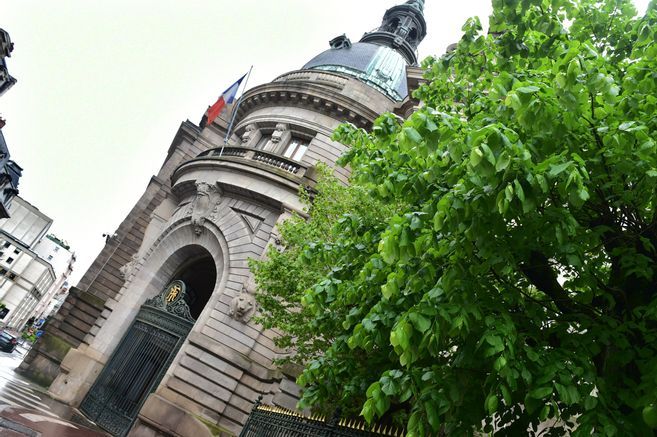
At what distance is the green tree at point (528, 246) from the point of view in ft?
12.7

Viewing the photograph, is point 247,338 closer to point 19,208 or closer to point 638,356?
point 638,356

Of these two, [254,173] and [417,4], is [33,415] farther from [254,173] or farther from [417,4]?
[417,4]

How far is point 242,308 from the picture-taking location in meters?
15.0

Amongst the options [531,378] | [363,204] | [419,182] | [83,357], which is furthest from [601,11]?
[83,357]

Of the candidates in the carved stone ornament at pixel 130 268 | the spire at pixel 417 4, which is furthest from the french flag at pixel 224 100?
the spire at pixel 417 4

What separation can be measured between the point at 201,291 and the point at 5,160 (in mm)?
33962

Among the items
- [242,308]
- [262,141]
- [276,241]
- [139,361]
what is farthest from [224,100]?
[139,361]

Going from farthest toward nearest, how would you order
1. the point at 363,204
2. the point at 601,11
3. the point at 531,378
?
the point at 363,204 → the point at 601,11 → the point at 531,378

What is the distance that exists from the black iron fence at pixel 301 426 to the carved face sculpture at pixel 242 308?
4920 millimetres

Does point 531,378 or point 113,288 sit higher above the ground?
point 113,288

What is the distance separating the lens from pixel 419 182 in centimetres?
533

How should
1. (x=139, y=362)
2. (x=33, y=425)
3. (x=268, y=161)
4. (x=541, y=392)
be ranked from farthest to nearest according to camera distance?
(x=268, y=161)
(x=139, y=362)
(x=33, y=425)
(x=541, y=392)

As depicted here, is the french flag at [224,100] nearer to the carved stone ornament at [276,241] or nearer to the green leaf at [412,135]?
the carved stone ornament at [276,241]

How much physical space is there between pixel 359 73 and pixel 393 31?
1615 cm
